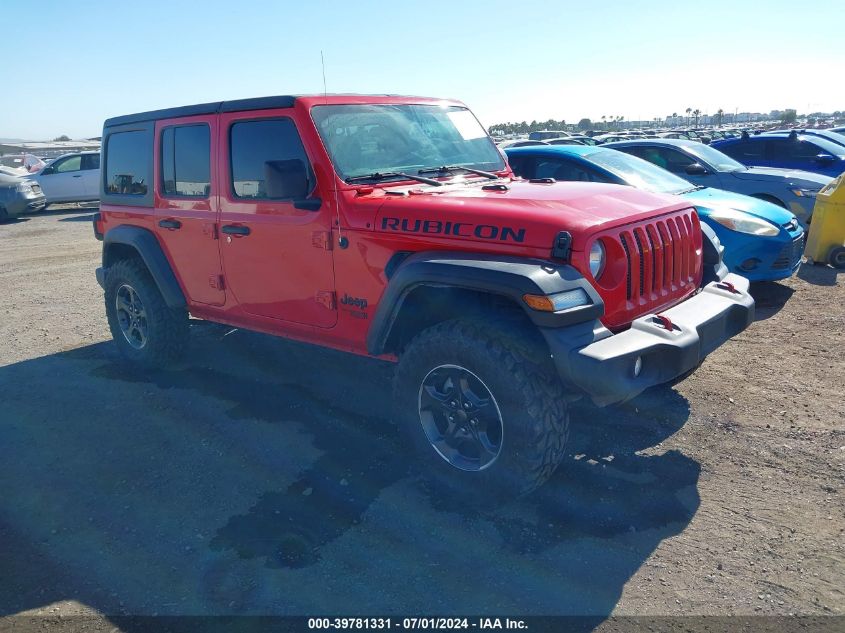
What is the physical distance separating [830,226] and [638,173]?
2.86m

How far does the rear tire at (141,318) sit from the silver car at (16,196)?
13822 millimetres

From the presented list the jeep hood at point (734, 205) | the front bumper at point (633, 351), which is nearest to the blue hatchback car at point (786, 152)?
the jeep hood at point (734, 205)

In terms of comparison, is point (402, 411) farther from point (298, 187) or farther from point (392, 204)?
point (298, 187)

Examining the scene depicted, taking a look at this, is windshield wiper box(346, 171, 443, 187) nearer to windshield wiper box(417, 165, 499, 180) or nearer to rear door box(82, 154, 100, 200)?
windshield wiper box(417, 165, 499, 180)

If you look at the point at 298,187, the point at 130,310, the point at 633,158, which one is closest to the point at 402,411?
the point at 298,187

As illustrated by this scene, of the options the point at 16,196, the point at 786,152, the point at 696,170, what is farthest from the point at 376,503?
the point at 16,196

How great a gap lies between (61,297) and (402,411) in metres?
6.66

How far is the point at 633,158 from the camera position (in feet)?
24.8

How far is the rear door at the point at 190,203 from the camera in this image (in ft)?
15.3

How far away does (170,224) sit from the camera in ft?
16.5

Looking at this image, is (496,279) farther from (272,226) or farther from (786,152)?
(786,152)

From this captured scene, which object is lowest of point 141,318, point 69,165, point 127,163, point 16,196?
point 141,318

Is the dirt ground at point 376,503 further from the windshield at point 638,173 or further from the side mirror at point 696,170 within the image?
the side mirror at point 696,170

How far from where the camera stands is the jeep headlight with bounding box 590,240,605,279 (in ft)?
10.7
